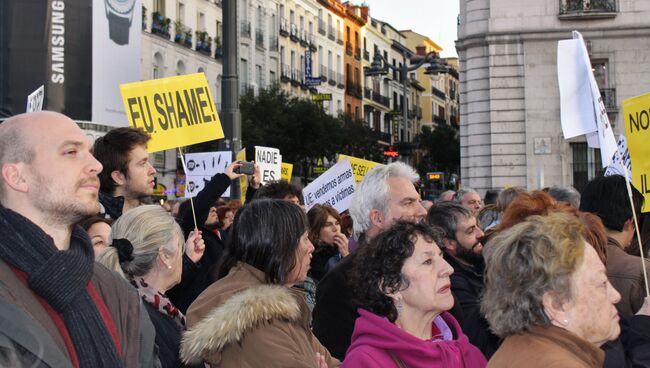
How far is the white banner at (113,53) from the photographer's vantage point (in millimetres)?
29016

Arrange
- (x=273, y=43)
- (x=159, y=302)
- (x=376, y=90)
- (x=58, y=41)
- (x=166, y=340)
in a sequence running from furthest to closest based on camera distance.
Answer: (x=376, y=90), (x=273, y=43), (x=58, y=41), (x=159, y=302), (x=166, y=340)

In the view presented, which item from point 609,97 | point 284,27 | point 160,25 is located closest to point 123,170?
point 609,97

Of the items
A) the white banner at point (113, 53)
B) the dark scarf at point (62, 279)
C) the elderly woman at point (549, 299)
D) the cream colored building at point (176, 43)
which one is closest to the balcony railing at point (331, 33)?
the cream colored building at point (176, 43)

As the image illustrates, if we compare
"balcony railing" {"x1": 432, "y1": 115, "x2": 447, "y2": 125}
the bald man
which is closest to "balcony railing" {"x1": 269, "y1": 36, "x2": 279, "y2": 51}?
"balcony railing" {"x1": 432, "y1": 115, "x2": 447, "y2": 125}

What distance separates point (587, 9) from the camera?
26219 mm

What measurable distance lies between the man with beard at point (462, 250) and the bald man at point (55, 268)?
2.45 m

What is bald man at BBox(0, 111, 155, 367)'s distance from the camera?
8.80ft

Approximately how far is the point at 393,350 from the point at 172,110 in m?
4.82

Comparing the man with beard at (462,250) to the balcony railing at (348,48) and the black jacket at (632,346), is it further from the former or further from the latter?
the balcony railing at (348,48)

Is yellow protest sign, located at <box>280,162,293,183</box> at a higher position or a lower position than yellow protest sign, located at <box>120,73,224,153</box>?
lower

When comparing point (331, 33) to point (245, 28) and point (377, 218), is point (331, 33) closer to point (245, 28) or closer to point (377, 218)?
point (245, 28)

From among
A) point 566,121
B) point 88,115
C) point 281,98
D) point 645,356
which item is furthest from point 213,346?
point 281,98

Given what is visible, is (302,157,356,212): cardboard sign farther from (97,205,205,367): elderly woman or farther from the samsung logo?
the samsung logo

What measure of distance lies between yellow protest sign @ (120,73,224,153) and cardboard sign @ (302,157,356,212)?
151 centimetres
